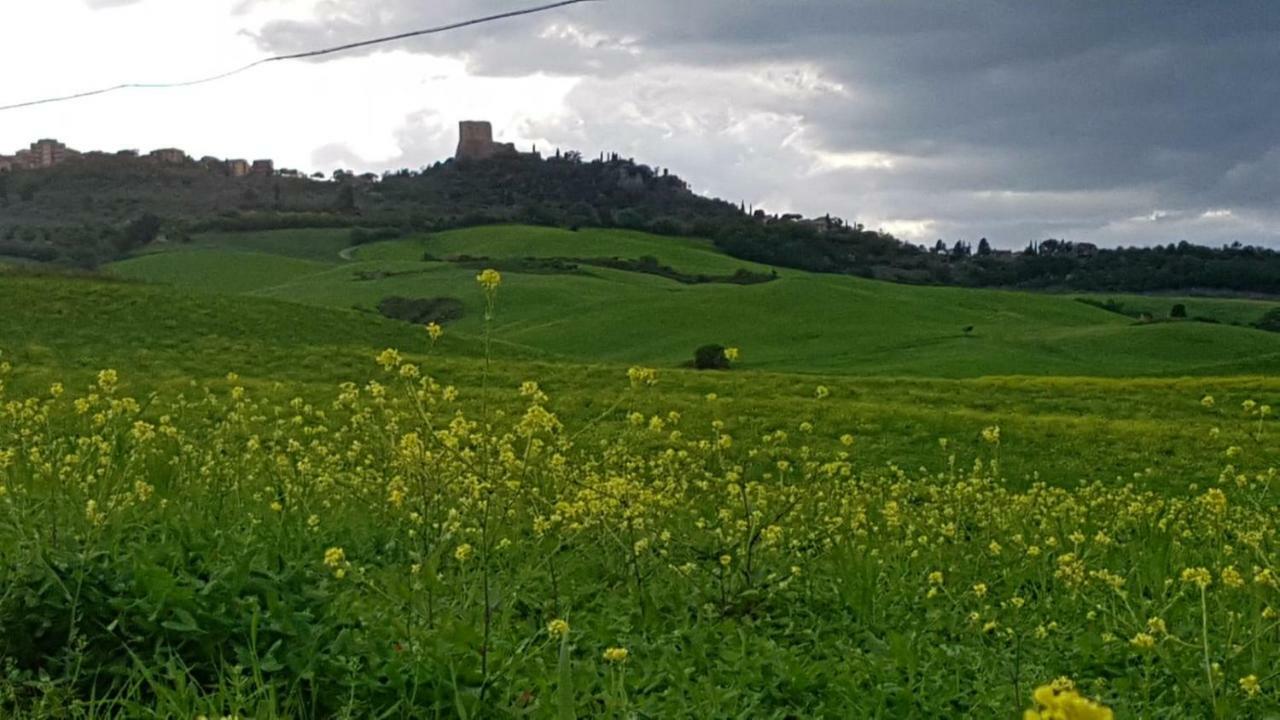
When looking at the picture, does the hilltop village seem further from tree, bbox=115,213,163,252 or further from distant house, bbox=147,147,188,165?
tree, bbox=115,213,163,252

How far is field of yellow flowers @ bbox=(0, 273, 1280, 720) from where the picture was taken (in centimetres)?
390

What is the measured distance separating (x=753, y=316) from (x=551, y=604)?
60.0m

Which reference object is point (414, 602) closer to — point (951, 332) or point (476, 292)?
point (951, 332)

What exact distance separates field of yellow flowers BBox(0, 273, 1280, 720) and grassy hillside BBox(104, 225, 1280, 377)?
97.8ft

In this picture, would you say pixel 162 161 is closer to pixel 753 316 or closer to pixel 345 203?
pixel 345 203

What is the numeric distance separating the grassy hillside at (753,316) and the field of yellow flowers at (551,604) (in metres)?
29.8

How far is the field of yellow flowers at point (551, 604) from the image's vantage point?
3.90 m

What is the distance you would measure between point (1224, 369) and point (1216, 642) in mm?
42854

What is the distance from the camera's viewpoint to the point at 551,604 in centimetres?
534

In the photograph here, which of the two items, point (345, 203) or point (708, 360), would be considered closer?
point (708, 360)

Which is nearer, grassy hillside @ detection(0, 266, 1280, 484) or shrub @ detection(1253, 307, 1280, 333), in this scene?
grassy hillside @ detection(0, 266, 1280, 484)

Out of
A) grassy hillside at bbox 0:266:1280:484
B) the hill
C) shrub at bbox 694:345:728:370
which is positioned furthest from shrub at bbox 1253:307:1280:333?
shrub at bbox 694:345:728:370

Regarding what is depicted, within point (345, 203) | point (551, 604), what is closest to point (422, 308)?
point (551, 604)

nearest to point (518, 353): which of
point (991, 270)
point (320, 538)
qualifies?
point (320, 538)
